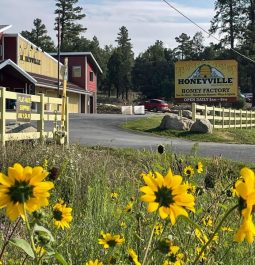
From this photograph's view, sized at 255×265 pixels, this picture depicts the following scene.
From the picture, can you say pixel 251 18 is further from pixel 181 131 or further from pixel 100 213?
pixel 100 213

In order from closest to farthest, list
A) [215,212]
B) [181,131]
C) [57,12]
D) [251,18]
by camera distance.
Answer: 1. [215,212]
2. [181,131]
3. [251,18]
4. [57,12]

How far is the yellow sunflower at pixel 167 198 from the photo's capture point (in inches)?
58.7

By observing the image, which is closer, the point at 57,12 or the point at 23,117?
the point at 23,117

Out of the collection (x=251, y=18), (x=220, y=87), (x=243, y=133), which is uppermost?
(x=251, y=18)

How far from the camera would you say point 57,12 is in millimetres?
99438

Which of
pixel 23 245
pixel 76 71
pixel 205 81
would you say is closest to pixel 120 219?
pixel 23 245

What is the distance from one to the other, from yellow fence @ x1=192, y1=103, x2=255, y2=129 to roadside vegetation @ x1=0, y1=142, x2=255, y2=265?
2132cm

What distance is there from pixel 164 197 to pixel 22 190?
1.20 feet

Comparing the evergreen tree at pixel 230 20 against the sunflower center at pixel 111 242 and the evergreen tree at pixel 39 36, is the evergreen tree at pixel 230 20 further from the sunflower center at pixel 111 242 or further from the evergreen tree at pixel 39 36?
the sunflower center at pixel 111 242

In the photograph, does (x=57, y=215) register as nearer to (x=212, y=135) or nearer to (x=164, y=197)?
(x=164, y=197)

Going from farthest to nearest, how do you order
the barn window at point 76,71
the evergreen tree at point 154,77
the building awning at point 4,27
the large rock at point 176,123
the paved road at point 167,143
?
1. the evergreen tree at point 154,77
2. the barn window at point 76,71
3. the building awning at point 4,27
4. the large rock at point 176,123
5. the paved road at point 167,143

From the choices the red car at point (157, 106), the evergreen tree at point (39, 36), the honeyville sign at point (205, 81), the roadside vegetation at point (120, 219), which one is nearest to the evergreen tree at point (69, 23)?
the evergreen tree at point (39, 36)

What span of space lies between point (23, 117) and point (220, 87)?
25.5 meters

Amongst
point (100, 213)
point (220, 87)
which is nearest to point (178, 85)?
point (220, 87)
